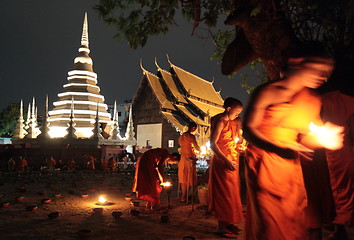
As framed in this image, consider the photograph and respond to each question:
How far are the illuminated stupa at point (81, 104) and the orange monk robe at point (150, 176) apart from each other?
45.5 ft

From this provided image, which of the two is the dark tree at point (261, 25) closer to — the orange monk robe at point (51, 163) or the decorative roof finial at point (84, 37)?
the orange monk robe at point (51, 163)

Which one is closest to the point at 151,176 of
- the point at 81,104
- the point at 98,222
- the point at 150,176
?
the point at 150,176

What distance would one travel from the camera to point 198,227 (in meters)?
4.46

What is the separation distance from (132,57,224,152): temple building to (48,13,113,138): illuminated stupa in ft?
21.0

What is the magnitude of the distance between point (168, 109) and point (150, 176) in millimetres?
21865

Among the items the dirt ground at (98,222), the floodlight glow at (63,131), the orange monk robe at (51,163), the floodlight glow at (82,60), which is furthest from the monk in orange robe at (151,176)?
the floodlight glow at (82,60)

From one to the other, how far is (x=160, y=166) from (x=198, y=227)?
178cm

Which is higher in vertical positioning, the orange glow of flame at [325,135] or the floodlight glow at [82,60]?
the floodlight glow at [82,60]

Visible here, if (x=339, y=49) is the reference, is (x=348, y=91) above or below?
below

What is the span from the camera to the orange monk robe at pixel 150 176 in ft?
18.9

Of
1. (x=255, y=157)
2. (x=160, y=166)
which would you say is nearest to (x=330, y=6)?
(x=160, y=166)

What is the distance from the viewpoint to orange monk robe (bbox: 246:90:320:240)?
7.07 feet

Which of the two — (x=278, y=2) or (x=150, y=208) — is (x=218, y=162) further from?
(x=278, y=2)

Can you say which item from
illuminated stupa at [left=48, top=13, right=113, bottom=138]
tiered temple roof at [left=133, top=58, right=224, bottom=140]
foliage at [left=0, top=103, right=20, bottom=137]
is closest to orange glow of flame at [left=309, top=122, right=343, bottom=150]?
illuminated stupa at [left=48, top=13, right=113, bottom=138]
